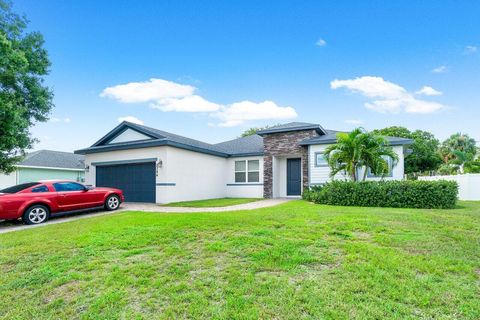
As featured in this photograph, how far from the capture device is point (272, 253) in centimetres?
447

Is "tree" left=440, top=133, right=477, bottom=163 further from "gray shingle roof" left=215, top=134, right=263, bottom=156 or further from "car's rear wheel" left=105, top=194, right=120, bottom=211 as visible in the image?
"car's rear wheel" left=105, top=194, right=120, bottom=211

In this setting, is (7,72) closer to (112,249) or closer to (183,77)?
(183,77)

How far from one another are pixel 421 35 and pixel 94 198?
1588 cm

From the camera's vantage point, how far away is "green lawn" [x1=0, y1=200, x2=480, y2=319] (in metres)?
2.98

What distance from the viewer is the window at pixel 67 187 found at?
975 cm

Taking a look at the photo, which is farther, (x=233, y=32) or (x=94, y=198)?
(x=233, y=32)

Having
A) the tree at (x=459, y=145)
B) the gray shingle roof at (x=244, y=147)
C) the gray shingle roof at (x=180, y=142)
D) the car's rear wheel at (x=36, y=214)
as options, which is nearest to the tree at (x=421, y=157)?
the tree at (x=459, y=145)

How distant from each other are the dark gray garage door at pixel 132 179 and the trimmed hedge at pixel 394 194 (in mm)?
8384

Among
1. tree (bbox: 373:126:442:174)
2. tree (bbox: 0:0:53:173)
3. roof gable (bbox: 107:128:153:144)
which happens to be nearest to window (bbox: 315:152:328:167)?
roof gable (bbox: 107:128:153:144)

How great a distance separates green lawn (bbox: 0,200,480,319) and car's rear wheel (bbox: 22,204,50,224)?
313cm

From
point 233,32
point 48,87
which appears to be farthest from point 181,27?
point 48,87

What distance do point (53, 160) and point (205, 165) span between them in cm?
1809

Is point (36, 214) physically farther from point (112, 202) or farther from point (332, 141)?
point (332, 141)

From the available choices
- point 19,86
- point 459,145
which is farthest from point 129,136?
point 459,145
